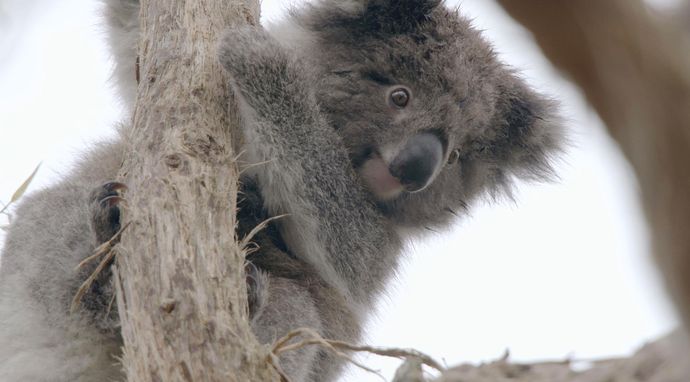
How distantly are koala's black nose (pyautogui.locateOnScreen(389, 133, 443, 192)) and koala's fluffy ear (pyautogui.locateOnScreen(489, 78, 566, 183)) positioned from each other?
751 millimetres

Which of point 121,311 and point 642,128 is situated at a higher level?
point 642,128

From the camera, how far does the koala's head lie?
3.67 meters

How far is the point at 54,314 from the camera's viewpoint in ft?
9.97

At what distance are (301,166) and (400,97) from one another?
0.72 meters

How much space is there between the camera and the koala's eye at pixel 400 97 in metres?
3.72

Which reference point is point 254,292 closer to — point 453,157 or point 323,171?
point 323,171

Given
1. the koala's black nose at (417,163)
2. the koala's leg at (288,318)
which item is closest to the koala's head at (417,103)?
the koala's black nose at (417,163)

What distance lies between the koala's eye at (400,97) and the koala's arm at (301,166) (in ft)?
1.18

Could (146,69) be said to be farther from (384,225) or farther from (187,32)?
(384,225)

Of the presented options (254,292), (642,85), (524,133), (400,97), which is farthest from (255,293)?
(642,85)

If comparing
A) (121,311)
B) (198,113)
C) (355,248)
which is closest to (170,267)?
(121,311)

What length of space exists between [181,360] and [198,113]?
3.23 ft

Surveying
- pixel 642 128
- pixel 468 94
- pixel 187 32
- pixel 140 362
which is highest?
pixel 468 94

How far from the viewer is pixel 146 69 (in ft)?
9.66
